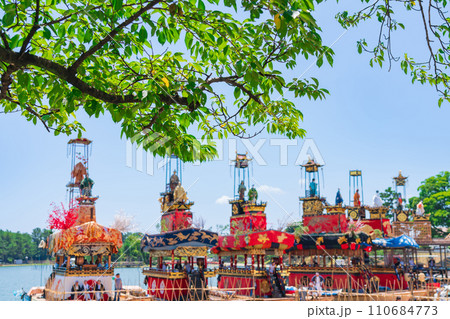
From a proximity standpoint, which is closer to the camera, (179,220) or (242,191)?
(179,220)

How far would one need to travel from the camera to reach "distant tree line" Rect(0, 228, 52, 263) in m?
51.0

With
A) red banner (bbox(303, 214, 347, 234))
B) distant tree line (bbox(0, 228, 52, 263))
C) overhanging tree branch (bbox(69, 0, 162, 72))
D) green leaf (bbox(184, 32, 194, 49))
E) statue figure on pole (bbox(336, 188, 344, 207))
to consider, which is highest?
green leaf (bbox(184, 32, 194, 49))

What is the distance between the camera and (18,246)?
51.7m

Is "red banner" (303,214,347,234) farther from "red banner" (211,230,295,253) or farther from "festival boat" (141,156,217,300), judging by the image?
"festival boat" (141,156,217,300)

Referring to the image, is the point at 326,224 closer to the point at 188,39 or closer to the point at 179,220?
the point at 179,220

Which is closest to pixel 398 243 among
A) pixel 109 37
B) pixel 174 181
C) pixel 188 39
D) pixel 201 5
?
pixel 174 181

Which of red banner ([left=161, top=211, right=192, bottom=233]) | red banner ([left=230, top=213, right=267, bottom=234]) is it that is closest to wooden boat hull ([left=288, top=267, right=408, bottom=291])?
red banner ([left=230, top=213, right=267, bottom=234])

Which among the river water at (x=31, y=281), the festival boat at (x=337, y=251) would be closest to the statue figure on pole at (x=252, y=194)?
the festival boat at (x=337, y=251)

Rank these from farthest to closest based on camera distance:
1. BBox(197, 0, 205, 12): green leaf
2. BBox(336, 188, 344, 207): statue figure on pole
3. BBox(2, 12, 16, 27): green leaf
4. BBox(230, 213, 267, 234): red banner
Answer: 1. BBox(336, 188, 344, 207): statue figure on pole
2. BBox(230, 213, 267, 234): red banner
3. BBox(197, 0, 205, 12): green leaf
4. BBox(2, 12, 16, 27): green leaf

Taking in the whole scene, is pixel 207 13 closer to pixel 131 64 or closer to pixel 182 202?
pixel 131 64

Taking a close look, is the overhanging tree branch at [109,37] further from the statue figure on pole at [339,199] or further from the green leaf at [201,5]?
the statue figure on pole at [339,199]

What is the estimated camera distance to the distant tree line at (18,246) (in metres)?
51.0

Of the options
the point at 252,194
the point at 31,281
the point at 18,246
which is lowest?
the point at 31,281

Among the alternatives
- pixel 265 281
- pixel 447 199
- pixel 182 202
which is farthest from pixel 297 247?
pixel 447 199
